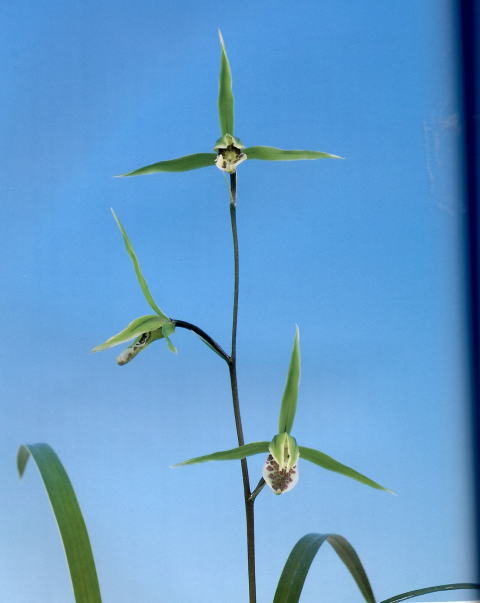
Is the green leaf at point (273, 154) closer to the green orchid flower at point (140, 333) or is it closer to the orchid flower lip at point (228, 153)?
the orchid flower lip at point (228, 153)

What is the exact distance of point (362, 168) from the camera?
1.47 metres

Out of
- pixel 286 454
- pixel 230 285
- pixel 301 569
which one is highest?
pixel 230 285

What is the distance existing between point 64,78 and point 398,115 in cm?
74

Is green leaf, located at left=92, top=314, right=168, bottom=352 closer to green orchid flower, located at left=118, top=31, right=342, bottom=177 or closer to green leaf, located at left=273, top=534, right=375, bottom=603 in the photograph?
green orchid flower, located at left=118, top=31, right=342, bottom=177

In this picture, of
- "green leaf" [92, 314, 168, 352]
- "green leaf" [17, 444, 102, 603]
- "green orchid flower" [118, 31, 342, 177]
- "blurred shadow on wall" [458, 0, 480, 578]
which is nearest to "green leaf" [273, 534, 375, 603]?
"green leaf" [17, 444, 102, 603]

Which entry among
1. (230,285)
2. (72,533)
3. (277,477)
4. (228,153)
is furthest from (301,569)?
(230,285)

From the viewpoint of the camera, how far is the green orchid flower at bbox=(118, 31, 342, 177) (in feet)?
2.71

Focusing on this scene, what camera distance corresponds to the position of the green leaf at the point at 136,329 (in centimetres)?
78

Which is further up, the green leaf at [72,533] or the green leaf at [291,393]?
the green leaf at [291,393]

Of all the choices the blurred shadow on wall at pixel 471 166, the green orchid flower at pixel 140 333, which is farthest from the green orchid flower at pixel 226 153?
the blurred shadow on wall at pixel 471 166

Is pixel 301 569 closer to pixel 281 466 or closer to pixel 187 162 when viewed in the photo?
pixel 281 466

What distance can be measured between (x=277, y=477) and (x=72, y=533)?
25 cm

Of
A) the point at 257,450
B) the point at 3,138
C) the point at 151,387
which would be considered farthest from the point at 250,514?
the point at 3,138

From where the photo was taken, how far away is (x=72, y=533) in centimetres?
66
